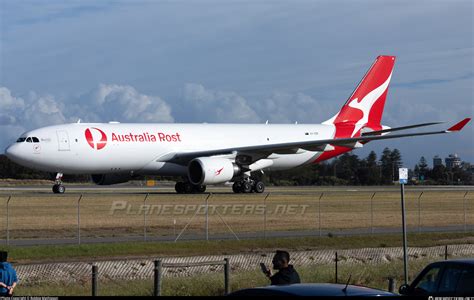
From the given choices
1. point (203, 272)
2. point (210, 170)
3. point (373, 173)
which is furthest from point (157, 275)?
point (373, 173)

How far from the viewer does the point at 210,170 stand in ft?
151

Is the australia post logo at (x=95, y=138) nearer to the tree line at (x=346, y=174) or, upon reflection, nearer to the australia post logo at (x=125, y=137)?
the australia post logo at (x=125, y=137)

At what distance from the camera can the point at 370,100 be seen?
59.6m

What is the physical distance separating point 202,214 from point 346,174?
261 feet

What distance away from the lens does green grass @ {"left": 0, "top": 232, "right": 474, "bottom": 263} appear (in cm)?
2306

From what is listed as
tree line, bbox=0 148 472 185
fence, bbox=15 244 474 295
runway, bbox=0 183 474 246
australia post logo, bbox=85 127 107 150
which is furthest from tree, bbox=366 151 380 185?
fence, bbox=15 244 474 295

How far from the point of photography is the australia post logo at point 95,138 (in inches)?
1794

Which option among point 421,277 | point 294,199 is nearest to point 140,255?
point 421,277

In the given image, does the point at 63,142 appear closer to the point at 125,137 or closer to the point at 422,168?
the point at 125,137

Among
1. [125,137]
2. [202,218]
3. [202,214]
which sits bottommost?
[202,218]

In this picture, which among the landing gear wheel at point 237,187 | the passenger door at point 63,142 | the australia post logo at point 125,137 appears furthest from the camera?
the landing gear wheel at point 237,187

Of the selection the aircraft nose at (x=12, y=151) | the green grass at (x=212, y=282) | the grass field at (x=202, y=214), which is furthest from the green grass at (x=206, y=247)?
the aircraft nose at (x=12, y=151)

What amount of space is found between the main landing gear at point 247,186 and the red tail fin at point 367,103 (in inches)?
376

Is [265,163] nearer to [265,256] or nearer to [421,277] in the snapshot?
[265,256]
